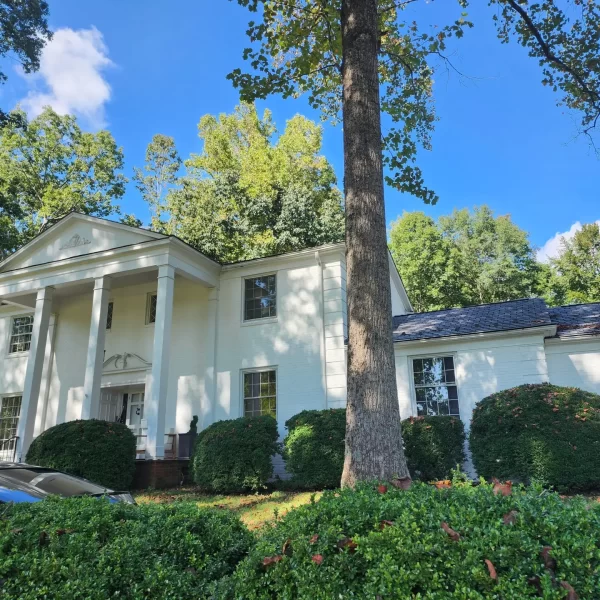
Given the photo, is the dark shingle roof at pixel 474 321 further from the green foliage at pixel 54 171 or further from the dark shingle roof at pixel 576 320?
the green foliage at pixel 54 171

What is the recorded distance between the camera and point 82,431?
40.2 ft

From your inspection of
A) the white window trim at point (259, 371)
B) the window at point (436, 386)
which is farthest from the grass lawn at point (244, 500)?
the window at point (436, 386)

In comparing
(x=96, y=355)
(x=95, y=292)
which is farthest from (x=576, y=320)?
(x=95, y=292)

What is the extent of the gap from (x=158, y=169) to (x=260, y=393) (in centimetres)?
2775

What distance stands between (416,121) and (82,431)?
10848 millimetres

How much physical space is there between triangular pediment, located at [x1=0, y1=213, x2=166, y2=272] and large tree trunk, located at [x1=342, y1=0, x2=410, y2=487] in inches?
383

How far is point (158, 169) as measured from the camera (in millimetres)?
37750

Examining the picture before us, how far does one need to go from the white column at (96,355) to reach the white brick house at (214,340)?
0.13 ft

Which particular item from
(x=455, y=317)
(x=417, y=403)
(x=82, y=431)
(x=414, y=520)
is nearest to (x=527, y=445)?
(x=417, y=403)

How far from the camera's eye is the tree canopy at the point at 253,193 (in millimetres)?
27375

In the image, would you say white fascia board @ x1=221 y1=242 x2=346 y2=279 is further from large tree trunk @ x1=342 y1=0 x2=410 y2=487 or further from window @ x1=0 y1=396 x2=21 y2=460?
window @ x1=0 y1=396 x2=21 y2=460

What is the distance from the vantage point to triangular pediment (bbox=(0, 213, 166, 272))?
50.8 feet

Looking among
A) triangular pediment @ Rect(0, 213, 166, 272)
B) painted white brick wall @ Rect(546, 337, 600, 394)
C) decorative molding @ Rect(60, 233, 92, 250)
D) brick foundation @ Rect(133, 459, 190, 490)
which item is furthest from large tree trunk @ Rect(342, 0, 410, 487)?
decorative molding @ Rect(60, 233, 92, 250)

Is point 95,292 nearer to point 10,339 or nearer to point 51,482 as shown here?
point 10,339
